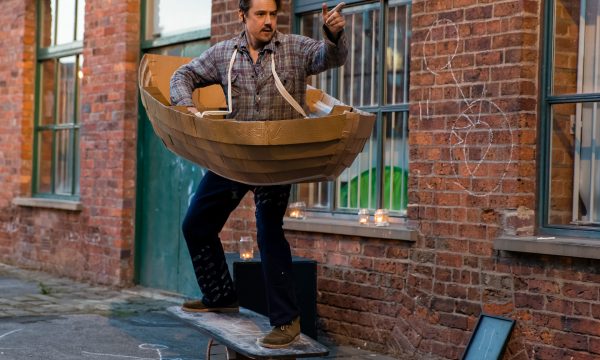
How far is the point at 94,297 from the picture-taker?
412 inches

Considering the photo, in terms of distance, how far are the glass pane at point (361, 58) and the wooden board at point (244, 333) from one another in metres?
2.48

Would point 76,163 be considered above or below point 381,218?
above

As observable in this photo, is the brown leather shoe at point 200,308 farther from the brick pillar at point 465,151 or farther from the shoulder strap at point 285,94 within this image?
the brick pillar at point 465,151

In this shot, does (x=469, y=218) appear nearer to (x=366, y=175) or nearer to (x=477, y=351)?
(x=477, y=351)

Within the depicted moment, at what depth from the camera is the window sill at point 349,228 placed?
7.47m

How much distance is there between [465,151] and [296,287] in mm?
1605

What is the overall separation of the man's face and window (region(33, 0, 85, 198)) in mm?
6975

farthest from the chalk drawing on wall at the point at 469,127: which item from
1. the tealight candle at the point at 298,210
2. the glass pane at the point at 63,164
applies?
the glass pane at the point at 63,164

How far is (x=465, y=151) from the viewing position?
701cm

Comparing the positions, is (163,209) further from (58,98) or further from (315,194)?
(58,98)

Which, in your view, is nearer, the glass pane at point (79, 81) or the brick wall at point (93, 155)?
the brick wall at point (93, 155)

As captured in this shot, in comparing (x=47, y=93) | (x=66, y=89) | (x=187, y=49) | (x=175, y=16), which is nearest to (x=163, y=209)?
(x=187, y=49)

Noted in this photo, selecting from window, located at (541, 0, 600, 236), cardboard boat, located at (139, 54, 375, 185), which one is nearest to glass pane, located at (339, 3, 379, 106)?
window, located at (541, 0, 600, 236)

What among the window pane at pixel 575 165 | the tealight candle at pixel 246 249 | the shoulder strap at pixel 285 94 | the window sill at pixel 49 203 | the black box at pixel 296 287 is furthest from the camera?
the window sill at pixel 49 203
